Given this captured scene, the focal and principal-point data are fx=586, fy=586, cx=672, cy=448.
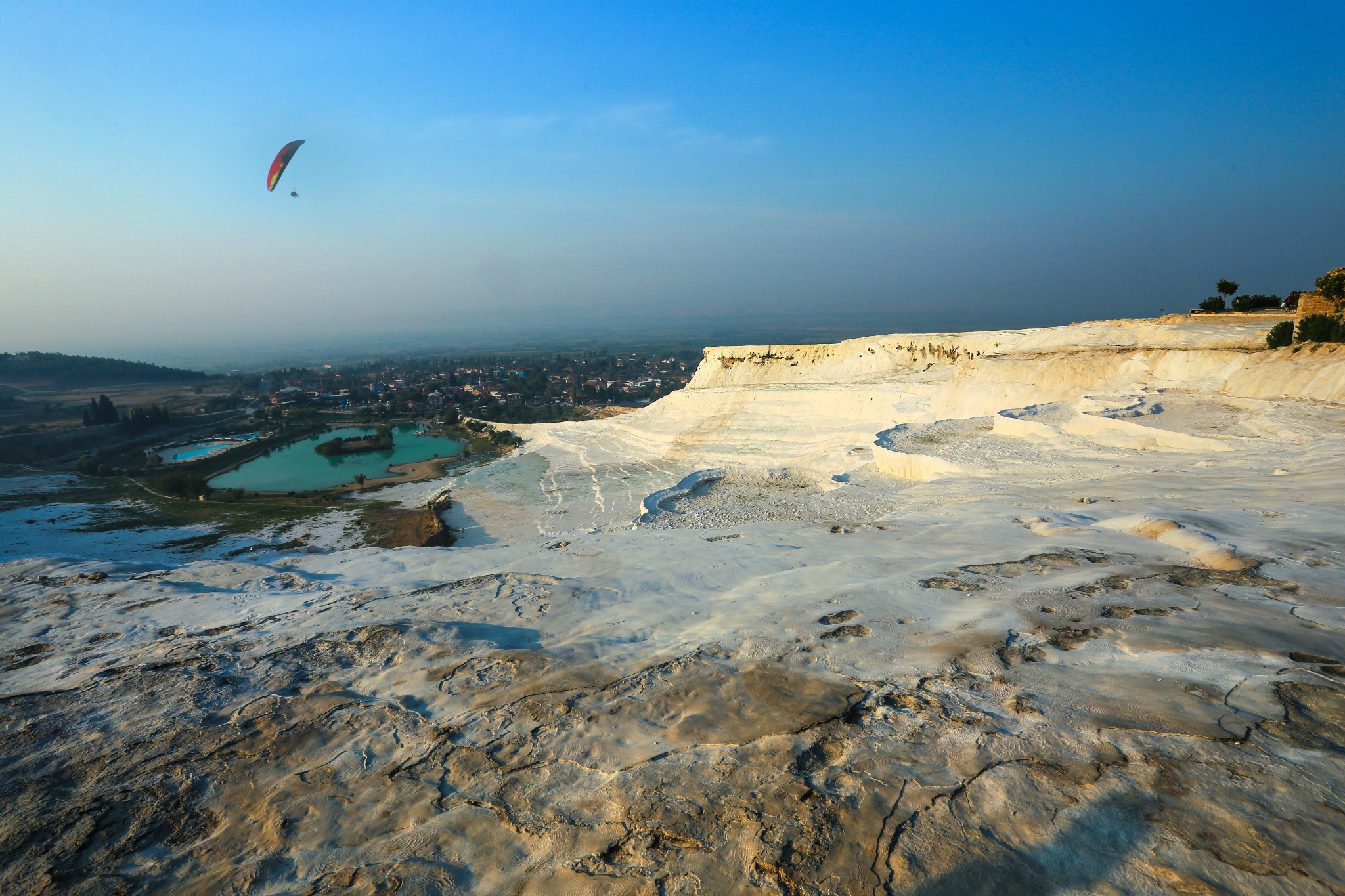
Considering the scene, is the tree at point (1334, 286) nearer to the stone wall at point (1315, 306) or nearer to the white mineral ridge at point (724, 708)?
the stone wall at point (1315, 306)

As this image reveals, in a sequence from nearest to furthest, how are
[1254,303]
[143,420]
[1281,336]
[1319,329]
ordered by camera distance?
[1319,329]
[1281,336]
[1254,303]
[143,420]

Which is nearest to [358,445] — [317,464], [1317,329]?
[317,464]

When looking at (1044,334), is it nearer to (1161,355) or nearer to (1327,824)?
(1161,355)

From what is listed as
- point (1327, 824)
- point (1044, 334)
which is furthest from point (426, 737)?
point (1044, 334)

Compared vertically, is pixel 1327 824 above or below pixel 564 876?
above

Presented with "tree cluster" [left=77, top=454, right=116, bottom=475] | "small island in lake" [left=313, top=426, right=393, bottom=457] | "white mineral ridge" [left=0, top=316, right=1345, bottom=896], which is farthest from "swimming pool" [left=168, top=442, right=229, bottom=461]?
"white mineral ridge" [left=0, top=316, right=1345, bottom=896]

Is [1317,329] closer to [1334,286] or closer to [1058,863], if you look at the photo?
[1334,286]
